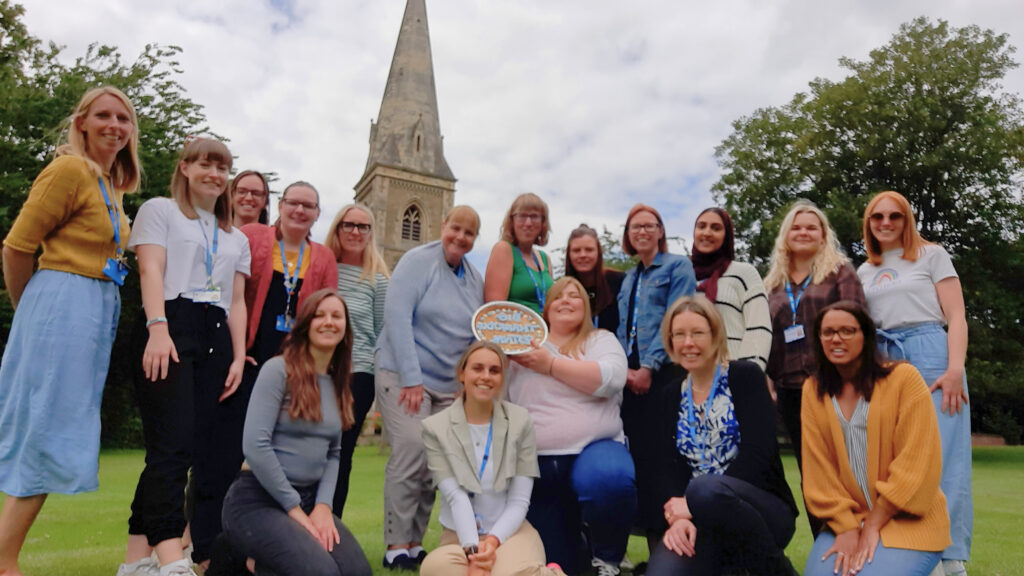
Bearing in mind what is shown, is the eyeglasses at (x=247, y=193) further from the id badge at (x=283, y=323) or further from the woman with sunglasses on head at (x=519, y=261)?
the woman with sunglasses on head at (x=519, y=261)

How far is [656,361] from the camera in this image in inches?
194

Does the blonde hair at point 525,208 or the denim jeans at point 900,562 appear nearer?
the denim jeans at point 900,562

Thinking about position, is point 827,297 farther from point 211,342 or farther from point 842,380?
point 211,342

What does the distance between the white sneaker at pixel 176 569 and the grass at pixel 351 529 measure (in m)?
1.36

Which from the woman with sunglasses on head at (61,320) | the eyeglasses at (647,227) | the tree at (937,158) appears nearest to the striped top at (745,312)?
the eyeglasses at (647,227)

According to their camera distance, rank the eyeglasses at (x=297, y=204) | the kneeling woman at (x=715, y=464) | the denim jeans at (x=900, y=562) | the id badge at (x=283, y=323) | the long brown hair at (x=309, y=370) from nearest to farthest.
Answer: the denim jeans at (x=900, y=562), the kneeling woman at (x=715, y=464), the long brown hair at (x=309, y=370), the id badge at (x=283, y=323), the eyeglasses at (x=297, y=204)

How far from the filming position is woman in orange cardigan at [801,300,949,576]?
3.62 meters

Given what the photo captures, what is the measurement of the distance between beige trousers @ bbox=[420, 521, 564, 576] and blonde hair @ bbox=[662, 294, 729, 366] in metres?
1.41

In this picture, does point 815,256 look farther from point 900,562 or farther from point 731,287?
point 900,562

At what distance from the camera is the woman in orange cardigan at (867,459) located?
143 inches

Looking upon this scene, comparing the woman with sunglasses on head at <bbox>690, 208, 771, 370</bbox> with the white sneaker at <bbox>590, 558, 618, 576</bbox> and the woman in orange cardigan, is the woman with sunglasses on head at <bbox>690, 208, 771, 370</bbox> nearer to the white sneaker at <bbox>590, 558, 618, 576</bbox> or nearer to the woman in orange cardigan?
the woman in orange cardigan

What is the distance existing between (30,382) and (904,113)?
26654mm

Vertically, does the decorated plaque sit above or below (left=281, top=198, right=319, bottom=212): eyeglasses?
below

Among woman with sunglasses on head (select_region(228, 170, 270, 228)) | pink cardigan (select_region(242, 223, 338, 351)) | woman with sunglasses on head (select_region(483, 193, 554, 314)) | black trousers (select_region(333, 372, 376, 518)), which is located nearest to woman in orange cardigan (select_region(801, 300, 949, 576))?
woman with sunglasses on head (select_region(483, 193, 554, 314))
